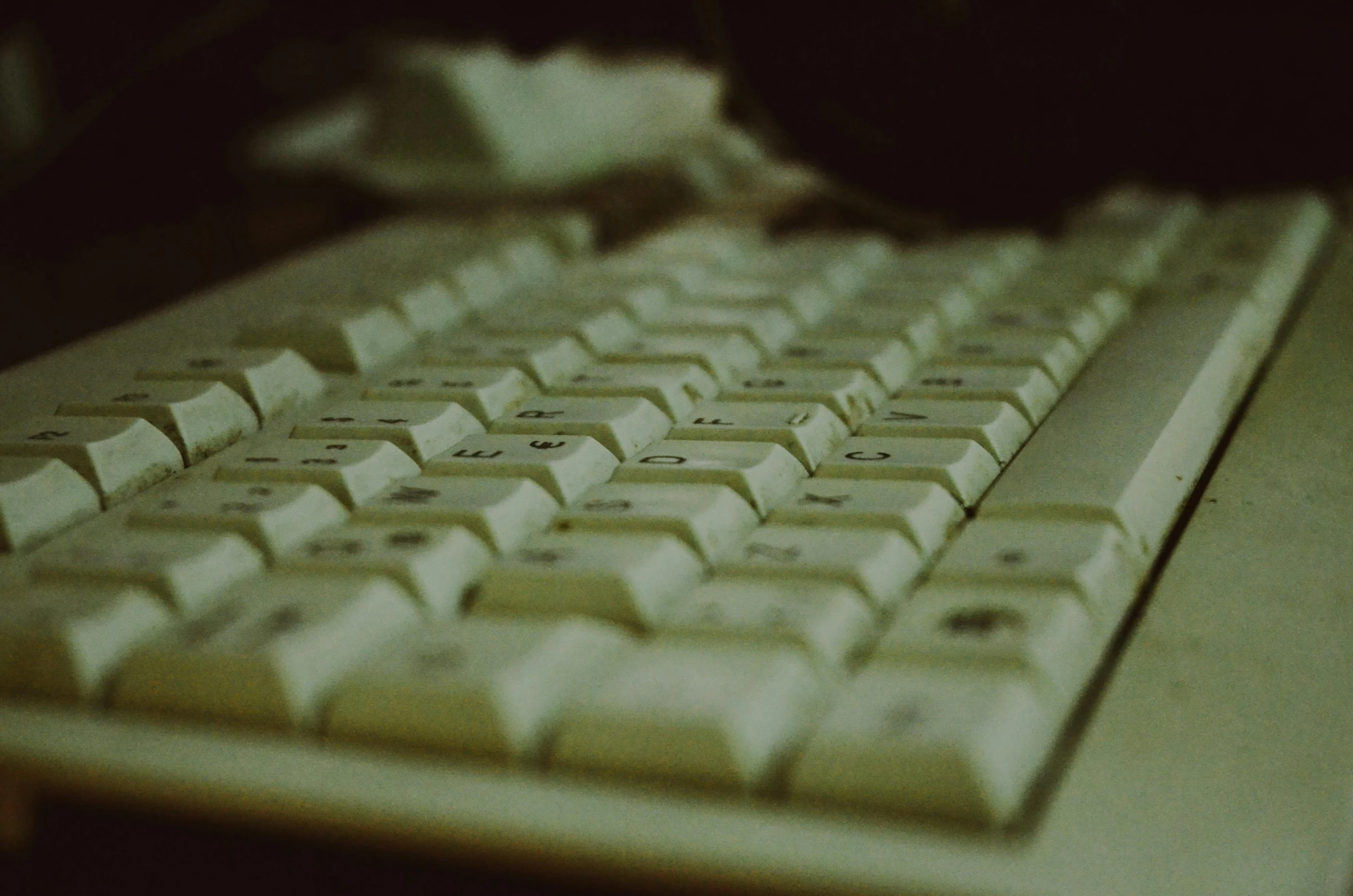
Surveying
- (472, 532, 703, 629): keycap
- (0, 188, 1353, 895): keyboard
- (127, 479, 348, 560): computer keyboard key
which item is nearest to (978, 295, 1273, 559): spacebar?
(0, 188, 1353, 895): keyboard

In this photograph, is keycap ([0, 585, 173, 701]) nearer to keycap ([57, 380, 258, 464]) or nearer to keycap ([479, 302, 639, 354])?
keycap ([57, 380, 258, 464])

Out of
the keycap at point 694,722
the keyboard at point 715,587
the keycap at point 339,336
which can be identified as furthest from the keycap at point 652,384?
the keycap at point 694,722

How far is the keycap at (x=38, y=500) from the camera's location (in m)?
0.42

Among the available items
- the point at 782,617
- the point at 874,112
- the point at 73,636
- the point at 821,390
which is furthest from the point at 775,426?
the point at 874,112

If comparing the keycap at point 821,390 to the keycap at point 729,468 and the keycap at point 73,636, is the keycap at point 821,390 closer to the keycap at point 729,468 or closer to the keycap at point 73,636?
the keycap at point 729,468

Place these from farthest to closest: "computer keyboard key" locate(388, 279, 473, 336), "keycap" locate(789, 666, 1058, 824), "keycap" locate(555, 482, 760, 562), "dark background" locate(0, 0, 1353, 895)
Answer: "dark background" locate(0, 0, 1353, 895) → "computer keyboard key" locate(388, 279, 473, 336) → "keycap" locate(555, 482, 760, 562) → "keycap" locate(789, 666, 1058, 824)

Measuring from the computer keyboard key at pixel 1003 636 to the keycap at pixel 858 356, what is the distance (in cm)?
20

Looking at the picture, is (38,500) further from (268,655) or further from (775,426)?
(775,426)

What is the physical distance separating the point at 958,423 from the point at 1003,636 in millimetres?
164

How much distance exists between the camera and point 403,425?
0.50 metres

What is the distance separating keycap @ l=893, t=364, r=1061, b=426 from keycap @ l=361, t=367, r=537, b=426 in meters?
0.16

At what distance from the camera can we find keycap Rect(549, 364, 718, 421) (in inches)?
20.8

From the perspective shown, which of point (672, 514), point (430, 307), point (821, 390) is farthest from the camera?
point (430, 307)

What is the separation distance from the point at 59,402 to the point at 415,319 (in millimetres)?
175
